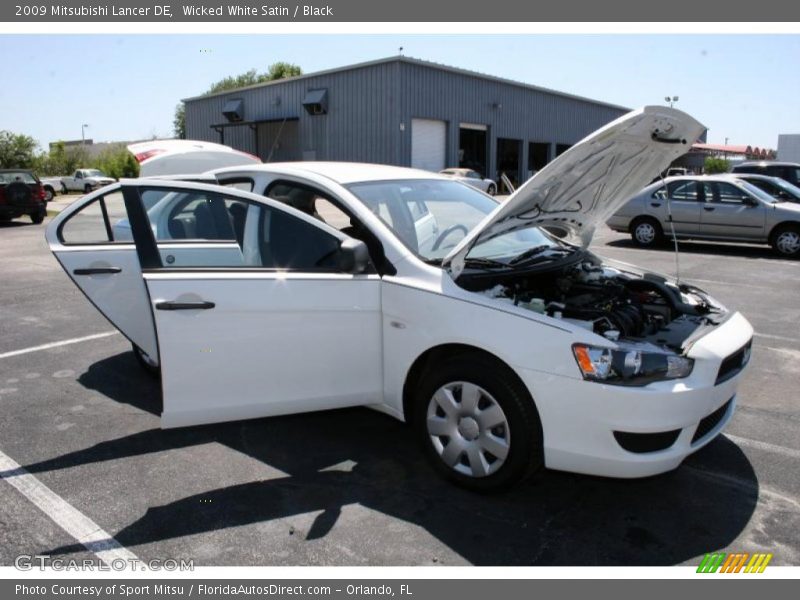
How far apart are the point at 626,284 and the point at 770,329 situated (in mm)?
3675

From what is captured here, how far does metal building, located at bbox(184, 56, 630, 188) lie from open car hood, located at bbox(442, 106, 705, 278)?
81.1ft

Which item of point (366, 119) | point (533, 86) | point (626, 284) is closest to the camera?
point (626, 284)

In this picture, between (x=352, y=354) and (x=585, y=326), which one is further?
(x=352, y=354)

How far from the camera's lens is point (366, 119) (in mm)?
30641

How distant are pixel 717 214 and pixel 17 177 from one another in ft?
62.2

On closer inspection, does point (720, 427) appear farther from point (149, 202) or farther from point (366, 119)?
point (366, 119)

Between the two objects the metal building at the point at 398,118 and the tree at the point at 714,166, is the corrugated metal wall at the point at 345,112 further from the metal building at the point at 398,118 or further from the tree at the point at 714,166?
the tree at the point at 714,166

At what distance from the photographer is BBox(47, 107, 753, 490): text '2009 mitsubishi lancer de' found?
9.75 feet

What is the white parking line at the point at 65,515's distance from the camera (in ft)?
9.38

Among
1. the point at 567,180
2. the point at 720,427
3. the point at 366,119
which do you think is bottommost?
the point at 720,427

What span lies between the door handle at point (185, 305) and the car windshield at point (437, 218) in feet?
3.65

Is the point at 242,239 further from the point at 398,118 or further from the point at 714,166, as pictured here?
the point at 714,166
